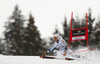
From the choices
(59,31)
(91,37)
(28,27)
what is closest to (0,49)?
(28,27)

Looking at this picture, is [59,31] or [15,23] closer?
[59,31]

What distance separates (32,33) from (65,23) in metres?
6.04

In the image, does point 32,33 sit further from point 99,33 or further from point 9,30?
point 99,33

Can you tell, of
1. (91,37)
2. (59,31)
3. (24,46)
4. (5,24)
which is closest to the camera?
(91,37)

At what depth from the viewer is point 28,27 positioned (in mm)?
24531

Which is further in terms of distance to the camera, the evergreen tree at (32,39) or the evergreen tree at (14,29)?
the evergreen tree at (14,29)

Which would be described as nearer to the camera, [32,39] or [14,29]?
[32,39]

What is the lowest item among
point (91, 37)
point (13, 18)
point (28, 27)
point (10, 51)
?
point (10, 51)

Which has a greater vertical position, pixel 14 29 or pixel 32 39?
pixel 14 29

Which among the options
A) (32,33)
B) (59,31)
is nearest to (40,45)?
(32,33)

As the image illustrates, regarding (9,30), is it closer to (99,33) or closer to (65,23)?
(65,23)

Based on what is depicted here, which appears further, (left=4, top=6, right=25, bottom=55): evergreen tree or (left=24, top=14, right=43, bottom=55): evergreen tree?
(left=4, top=6, right=25, bottom=55): evergreen tree

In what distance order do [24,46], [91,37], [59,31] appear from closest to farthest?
[91,37] → [24,46] → [59,31]

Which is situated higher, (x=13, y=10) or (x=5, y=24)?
(x=13, y=10)
